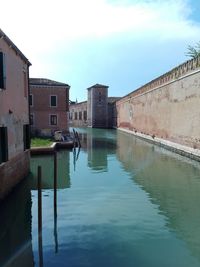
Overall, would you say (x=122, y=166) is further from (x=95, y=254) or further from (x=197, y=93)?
(x=95, y=254)

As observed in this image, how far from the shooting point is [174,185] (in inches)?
414

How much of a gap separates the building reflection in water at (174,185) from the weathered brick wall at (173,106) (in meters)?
1.47

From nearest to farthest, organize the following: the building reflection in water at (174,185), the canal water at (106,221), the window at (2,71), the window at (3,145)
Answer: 1. the canal water at (106,221)
2. the building reflection in water at (174,185)
3. the window at (2,71)
4. the window at (3,145)

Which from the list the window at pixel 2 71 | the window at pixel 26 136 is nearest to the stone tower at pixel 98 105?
the window at pixel 26 136

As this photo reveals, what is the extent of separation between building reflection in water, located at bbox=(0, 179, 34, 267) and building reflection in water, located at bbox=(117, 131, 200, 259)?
2.62 m

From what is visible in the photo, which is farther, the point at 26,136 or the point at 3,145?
the point at 26,136

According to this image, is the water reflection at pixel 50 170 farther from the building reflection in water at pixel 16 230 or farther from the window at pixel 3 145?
the window at pixel 3 145

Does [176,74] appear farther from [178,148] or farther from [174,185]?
[174,185]

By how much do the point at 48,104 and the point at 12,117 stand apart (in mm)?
15693

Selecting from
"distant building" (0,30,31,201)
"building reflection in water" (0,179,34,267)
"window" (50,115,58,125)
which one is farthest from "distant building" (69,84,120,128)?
"building reflection in water" (0,179,34,267)

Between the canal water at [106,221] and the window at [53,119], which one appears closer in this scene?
the canal water at [106,221]

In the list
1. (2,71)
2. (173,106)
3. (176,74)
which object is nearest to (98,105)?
(173,106)

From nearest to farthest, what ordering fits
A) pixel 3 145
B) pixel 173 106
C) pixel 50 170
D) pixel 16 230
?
pixel 16 230
pixel 3 145
pixel 50 170
pixel 173 106

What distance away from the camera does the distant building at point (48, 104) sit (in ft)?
81.0
